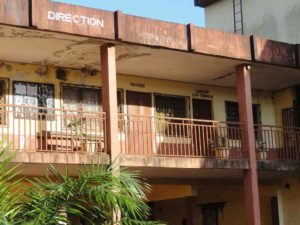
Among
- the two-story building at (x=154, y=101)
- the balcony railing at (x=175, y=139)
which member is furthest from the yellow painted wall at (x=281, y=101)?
the balcony railing at (x=175, y=139)

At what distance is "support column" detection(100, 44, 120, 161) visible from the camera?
14516 mm

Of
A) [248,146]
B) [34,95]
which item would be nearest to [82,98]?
[34,95]

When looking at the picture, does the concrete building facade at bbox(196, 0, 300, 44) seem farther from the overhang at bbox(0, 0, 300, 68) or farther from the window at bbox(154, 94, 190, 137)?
the window at bbox(154, 94, 190, 137)

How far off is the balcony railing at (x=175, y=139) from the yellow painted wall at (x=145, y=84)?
1057 millimetres

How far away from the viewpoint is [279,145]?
20047 mm

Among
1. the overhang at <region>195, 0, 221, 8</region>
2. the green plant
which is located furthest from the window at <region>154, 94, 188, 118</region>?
the green plant

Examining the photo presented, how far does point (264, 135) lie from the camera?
20375 mm

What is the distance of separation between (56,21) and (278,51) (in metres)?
6.51

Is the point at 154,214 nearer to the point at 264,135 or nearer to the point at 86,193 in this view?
the point at 264,135

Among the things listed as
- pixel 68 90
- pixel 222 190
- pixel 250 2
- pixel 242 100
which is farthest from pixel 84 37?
pixel 250 2

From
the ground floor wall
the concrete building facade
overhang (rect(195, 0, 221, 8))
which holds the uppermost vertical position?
overhang (rect(195, 0, 221, 8))

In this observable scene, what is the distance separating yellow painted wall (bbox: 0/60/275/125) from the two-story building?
29mm

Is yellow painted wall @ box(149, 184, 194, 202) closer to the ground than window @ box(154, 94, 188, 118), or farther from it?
closer to the ground

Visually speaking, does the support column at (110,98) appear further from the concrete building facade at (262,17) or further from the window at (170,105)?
the concrete building facade at (262,17)
